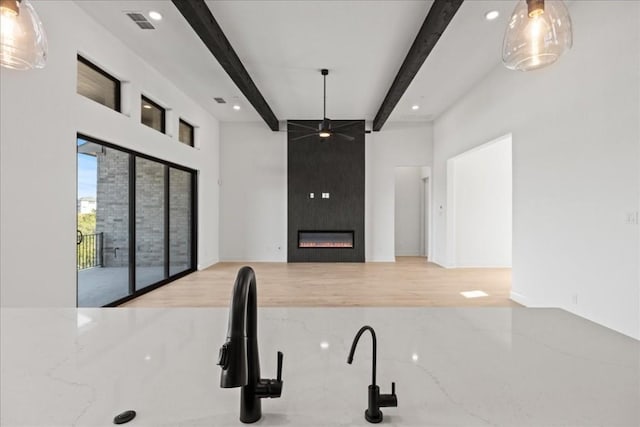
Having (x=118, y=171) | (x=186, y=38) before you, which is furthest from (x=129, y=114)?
(x=186, y=38)

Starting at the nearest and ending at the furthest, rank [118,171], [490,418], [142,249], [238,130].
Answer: [490,418] < [118,171] < [142,249] < [238,130]

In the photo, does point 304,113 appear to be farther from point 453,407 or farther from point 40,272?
point 453,407

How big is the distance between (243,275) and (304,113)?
7.15 meters

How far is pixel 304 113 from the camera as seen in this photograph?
7402 mm

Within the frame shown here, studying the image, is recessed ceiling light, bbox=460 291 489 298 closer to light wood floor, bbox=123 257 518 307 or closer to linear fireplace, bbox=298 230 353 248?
light wood floor, bbox=123 257 518 307

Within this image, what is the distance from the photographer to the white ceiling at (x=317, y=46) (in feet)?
11.5

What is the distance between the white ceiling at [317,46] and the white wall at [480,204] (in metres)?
1.73

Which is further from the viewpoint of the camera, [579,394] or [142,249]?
[142,249]

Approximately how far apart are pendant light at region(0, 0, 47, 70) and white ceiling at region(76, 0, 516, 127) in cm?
256

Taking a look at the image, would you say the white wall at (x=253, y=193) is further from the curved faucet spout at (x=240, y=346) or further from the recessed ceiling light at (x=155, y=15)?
the curved faucet spout at (x=240, y=346)

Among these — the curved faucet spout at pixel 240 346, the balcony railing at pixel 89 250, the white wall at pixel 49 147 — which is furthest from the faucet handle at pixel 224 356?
the balcony railing at pixel 89 250

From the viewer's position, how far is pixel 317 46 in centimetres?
431

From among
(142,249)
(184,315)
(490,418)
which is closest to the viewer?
(490,418)

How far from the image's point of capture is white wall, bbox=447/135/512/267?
735 centimetres
